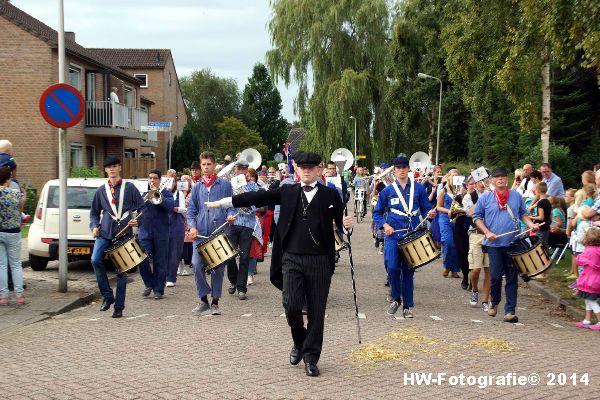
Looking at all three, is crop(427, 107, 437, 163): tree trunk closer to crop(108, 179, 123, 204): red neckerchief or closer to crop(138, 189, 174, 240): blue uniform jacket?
crop(138, 189, 174, 240): blue uniform jacket

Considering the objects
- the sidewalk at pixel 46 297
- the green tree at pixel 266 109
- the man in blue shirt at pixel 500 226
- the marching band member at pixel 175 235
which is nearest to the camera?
the sidewalk at pixel 46 297

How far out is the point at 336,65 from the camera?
45.4 metres

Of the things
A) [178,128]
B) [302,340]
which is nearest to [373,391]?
[302,340]

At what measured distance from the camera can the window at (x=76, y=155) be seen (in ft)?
118

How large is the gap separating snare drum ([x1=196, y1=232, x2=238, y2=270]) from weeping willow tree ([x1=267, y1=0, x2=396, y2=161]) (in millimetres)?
34208

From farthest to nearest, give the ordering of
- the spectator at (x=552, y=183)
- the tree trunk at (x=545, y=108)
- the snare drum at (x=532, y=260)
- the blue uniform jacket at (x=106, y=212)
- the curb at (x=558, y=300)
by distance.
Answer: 1. the tree trunk at (x=545, y=108)
2. the spectator at (x=552, y=183)
3. the curb at (x=558, y=300)
4. the blue uniform jacket at (x=106, y=212)
5. the snare drum at (x=532, y=260)

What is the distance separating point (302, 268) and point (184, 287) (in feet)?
21.0

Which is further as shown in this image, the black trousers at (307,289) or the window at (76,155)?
the window at (76,155)

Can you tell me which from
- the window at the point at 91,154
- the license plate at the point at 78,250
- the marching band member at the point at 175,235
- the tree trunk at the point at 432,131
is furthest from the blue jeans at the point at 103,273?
the tree trunk at the point at 432,131

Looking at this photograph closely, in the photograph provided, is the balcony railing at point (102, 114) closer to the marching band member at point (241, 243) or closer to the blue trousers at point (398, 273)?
the marching band member at point (241, 243)

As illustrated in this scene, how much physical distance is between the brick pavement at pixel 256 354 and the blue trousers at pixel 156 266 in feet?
0.94

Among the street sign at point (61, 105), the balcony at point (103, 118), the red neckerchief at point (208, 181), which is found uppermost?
the balcony at point (103, 118)

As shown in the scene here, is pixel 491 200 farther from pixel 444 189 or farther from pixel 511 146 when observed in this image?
pixel 511 146

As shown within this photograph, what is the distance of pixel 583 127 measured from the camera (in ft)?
123
